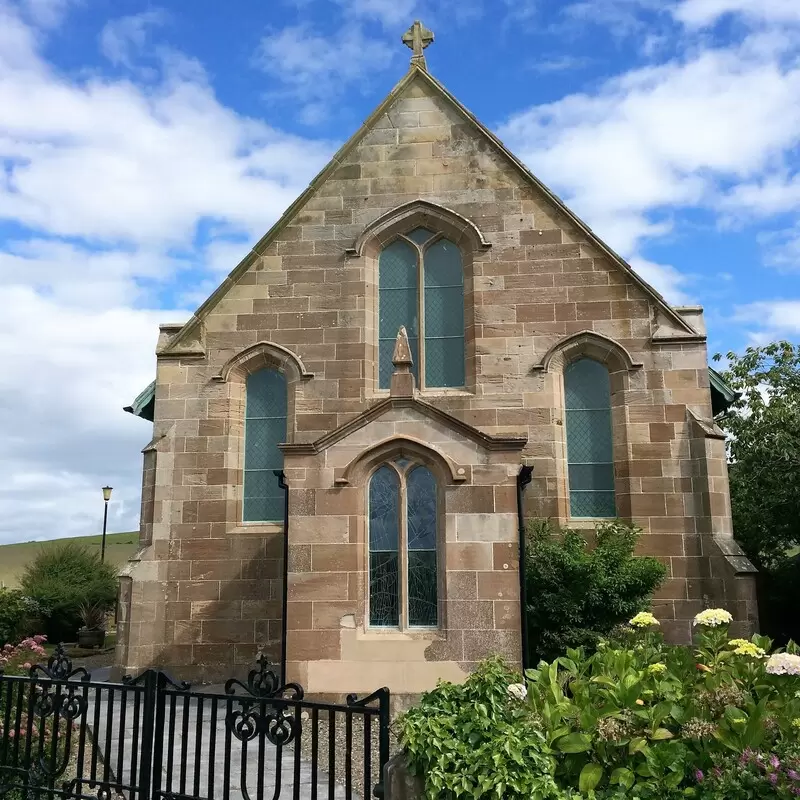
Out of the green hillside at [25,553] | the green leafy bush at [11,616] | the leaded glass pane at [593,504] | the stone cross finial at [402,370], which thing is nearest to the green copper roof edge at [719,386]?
the leaded glass pane at [593,504]

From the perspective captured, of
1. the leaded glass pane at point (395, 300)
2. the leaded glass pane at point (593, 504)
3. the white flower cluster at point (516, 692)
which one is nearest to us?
the white flower cluster at point (516, 692)

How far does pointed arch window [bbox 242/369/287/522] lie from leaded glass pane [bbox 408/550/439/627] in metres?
4.05

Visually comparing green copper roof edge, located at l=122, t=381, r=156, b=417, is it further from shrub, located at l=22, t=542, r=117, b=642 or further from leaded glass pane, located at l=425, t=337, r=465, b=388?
shrub, located at l=22, t=542, r=117, b=642

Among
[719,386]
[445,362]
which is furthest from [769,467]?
[445,362]

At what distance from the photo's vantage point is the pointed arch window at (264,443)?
14039 millimetres

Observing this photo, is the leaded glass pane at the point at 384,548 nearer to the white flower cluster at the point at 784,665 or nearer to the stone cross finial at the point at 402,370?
the stone cross finial at the point at 402,370

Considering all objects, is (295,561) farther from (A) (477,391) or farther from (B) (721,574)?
(B) (721,574)

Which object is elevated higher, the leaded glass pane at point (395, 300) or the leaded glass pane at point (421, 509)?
the leaded glass pane at point (395, 300)

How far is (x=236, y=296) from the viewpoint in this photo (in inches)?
575

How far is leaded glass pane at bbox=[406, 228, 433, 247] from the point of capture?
1469 cm

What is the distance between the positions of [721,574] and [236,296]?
9.74 metres

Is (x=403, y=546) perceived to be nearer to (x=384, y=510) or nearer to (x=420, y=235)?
(x=384, y=510)

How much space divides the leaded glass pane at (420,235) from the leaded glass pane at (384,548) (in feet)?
18.2

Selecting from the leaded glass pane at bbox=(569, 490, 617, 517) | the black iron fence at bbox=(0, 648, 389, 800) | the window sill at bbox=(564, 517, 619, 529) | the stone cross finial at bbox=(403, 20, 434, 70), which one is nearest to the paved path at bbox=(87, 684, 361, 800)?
the black iron fence at bbox=(0, 648, 389, 800)
